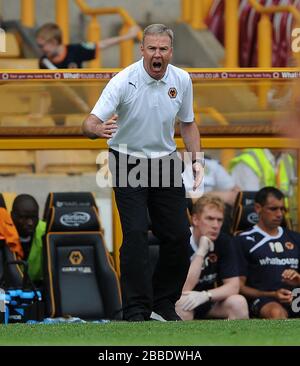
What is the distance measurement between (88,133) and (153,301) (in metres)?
1.34

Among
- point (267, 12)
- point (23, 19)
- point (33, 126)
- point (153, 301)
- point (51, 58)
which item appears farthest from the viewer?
point (23, 19)

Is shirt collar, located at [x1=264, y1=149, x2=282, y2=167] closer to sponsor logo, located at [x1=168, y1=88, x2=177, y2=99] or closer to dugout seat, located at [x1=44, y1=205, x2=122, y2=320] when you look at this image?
dugout seat, located at [x1=44, y1=205, x2=122, y2=320]

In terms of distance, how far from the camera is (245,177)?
15.2m

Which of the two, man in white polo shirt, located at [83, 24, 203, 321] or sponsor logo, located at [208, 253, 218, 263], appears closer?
man in white polo shirt, located at [83, 24, 203, 321]

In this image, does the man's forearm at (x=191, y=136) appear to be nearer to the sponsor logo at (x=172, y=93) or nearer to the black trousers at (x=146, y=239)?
the black trousers at (x=146, y=239)

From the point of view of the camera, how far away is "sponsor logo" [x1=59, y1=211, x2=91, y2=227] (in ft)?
40.8

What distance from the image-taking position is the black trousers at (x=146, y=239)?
31.6 feet

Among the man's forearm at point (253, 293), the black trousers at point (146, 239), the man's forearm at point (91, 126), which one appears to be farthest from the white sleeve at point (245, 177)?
the man's forearm at point (91, 126)

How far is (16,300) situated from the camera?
11.5 metres

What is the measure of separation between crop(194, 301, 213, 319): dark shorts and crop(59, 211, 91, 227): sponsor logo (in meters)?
1.25

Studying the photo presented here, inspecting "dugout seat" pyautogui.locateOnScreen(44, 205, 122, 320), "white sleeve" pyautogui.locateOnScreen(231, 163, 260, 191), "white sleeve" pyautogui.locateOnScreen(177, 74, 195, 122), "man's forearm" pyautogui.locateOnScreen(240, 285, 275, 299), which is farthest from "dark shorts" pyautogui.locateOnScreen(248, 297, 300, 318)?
"white sleeve" pyautogui.locateOnScreen(231, 163, 260, 191)

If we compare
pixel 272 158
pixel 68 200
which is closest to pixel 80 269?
pixel 68 200
